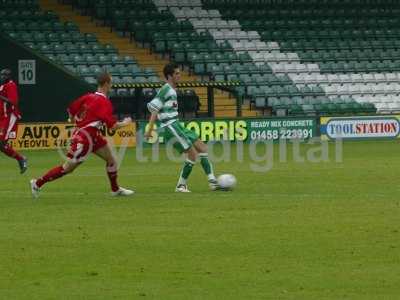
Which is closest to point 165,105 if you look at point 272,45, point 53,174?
point 53,174

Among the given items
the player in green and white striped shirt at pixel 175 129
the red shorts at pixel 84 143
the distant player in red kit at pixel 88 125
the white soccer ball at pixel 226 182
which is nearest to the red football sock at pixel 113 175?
the distant player in red kit at pixel 88 125

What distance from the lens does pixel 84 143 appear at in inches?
742

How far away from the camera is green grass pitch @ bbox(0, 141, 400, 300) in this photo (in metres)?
10.9

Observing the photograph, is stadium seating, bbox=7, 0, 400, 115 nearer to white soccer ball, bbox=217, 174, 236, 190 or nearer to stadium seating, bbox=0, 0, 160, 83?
stadium seating, bbox=0, 0, 160, 83

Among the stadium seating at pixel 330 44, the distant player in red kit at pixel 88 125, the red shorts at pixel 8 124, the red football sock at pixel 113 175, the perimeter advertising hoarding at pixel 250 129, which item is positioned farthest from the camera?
the stadium seating at pixel 330 44

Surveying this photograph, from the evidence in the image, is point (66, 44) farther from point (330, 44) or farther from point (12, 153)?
point (12, 153)

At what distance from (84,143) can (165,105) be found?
1.97m

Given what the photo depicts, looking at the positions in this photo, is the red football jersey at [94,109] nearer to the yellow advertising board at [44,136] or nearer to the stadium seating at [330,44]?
the yellow advertising board at [44,136]

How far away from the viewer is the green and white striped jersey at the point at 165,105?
20125 millimetres

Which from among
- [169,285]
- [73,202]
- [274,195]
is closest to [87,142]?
[73,202]

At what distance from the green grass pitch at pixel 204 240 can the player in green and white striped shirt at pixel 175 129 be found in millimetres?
435

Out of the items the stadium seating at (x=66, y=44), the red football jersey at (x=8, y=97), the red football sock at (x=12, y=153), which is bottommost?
the red football sock at (x=12, y=153)

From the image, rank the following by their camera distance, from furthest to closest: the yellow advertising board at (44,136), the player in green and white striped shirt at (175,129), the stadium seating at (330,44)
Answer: the stadium seating at (330,44)
the yellow advertising board at (44,136)
the player in green and white striped shirt at (175,129)

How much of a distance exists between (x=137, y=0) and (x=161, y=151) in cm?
1339
